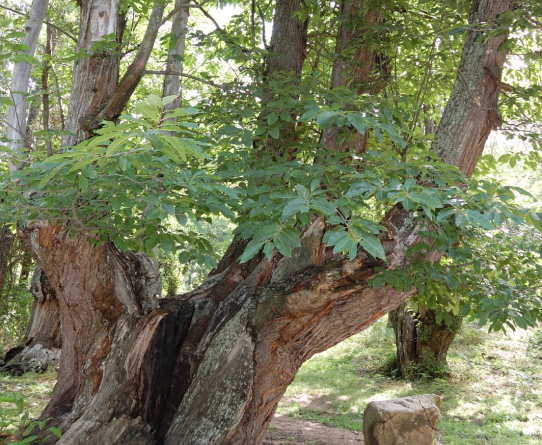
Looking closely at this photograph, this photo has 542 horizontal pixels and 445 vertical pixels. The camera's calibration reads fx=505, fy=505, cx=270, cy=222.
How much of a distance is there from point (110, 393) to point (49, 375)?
15.9 feet

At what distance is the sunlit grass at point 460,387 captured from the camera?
7.25 m

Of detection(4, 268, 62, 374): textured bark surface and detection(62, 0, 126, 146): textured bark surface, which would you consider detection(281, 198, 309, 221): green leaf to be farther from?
detection(4, 268, 62, 374): textured bark surface

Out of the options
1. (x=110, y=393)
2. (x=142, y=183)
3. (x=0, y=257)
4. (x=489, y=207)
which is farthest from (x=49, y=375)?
(x=489, y=207)

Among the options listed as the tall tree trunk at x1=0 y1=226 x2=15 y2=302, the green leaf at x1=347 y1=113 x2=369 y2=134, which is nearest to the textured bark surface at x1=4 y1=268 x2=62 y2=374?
the tall tree trunk at x1=0 y1=226 x2=15 y2=302

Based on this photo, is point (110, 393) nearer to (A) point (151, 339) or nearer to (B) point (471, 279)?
(A) point (151, 339)

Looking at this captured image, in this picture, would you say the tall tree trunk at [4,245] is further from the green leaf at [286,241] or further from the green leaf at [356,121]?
the green leaf at [286,241]

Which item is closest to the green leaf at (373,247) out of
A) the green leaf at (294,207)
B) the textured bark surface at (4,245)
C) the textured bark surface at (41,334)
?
the green leaf at (294,207)

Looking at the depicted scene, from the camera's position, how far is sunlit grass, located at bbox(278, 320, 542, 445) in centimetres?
725

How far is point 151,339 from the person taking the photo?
4.01 meters

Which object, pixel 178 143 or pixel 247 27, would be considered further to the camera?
pixel 247 27

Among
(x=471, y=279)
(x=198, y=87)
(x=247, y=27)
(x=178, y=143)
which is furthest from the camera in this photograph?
(x=198, y=87)

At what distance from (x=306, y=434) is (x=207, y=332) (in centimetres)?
313

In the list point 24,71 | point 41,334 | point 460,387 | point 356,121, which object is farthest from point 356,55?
point 41,334

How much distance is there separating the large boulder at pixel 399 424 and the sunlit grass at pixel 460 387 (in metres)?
0.99
